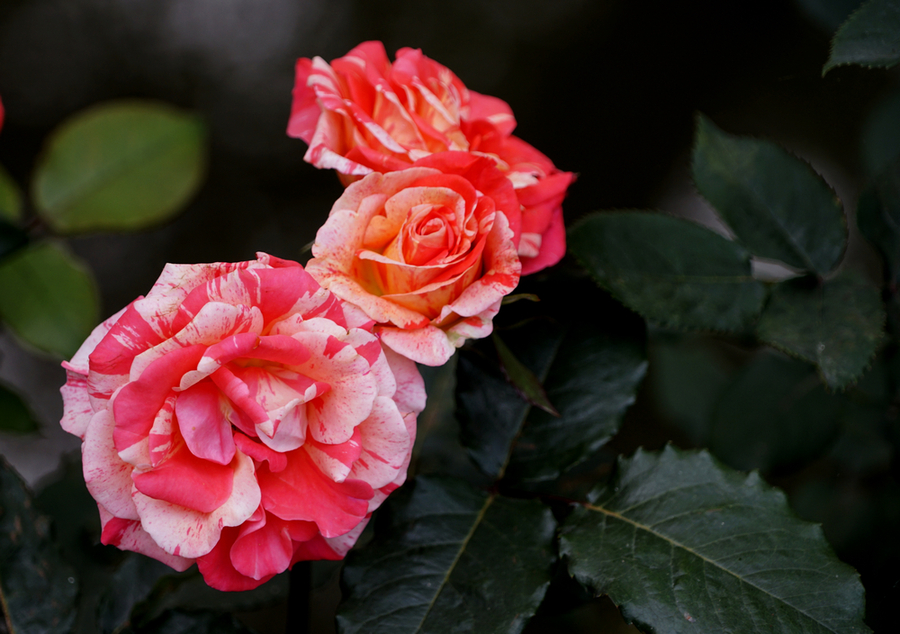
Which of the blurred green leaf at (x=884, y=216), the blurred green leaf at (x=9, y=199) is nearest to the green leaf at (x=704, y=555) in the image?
the blurred green leaf at (x=884, y=216)

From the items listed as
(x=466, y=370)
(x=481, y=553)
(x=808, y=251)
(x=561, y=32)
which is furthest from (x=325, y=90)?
(x=561, y=32)

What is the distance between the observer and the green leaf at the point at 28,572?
0.50 meters

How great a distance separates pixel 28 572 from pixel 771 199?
2.32 ft

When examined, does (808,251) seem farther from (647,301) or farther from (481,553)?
(481,553)

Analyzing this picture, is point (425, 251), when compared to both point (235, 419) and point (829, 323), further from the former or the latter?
point (829, 323)

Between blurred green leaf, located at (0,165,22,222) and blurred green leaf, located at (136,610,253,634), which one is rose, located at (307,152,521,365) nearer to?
blurred green leaf, located at (136,610,253,634)

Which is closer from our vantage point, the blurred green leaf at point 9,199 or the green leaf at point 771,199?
the green leaf at point 771,199

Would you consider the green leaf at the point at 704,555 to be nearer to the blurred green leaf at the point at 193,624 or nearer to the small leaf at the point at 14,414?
the blurred green leaf at the point at 193,624

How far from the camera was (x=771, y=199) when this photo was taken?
1.90ft

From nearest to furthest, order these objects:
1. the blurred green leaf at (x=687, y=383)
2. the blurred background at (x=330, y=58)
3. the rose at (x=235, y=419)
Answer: the rose at (x=235, y=419) → the blurred green leaf at (x=687, y=383) → the blurred background at (x=330, y=58)

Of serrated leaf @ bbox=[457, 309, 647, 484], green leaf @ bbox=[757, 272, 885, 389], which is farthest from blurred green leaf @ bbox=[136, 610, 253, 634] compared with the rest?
green leaf @ bbox=[757, 272, 885, 389]

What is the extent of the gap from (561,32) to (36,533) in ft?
5.22

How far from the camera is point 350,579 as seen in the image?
1.42 feet

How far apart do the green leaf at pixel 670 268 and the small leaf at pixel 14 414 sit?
1.80 feet
